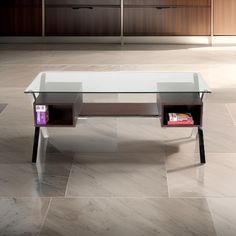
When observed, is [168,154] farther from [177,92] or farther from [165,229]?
[165,229]

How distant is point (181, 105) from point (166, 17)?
650 cm

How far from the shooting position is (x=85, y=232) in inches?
142

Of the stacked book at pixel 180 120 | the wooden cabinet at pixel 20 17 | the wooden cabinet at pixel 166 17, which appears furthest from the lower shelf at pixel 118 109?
the wooden cabinet at pixel 20 17

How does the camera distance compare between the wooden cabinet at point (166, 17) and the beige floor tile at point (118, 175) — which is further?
the wooden cabinet at point (166, 17)

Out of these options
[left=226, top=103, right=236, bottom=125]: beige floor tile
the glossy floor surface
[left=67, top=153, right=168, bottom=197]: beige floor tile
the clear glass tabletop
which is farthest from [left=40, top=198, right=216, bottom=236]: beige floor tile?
[left=226, top=103, right=236, bottom=125]: beige floor tile

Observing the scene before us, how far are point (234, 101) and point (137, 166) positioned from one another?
7.91 feet

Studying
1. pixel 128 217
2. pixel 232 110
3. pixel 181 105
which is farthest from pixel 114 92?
pixel 232 110

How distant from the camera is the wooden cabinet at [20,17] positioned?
36.7ft

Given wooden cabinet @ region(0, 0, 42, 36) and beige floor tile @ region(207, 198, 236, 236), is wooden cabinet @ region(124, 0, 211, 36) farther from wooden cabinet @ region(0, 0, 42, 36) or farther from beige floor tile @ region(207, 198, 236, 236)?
beige floor tile @ region(207, 198, 236, 236)

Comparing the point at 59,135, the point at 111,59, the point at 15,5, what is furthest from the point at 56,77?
the point at 15,5

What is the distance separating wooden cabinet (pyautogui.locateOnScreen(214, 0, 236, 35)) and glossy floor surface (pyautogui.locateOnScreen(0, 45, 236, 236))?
155 inches

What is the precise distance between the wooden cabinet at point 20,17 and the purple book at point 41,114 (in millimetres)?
6670

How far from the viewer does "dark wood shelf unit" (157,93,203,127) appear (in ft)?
15.9

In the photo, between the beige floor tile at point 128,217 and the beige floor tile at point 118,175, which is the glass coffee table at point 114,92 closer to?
the beige floor tile at point 118,175
